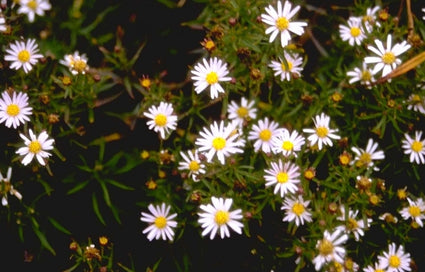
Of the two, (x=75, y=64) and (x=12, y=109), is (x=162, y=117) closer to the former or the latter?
(x=75, y=64)

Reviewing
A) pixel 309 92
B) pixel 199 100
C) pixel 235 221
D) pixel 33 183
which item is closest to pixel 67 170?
pixel 33 183

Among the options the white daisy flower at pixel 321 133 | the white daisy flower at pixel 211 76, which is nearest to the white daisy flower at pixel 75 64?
the white daisy flower at pixel 211 76

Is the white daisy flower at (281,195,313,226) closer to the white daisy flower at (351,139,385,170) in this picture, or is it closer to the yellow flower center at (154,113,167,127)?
the white daisy flower at (351,139,385,170)

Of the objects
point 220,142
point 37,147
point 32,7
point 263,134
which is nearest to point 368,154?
point 263,134

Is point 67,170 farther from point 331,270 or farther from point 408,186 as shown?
point 408,186

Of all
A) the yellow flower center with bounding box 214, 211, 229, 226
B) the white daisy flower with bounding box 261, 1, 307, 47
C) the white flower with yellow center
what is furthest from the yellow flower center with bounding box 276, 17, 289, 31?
the white flower with yellow center

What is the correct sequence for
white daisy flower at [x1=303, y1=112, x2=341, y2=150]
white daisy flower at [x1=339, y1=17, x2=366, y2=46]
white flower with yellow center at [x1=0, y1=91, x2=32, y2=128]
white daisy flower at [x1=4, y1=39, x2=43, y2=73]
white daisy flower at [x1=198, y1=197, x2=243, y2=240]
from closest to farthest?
white daisy flower at [x1=198, y1=197, x2=243, y2=240] → white flower with yellow center at [x1=0, y1=91, x2=32, y2=128] → white daisy flower at [x1=4, y1=39, x2=43, y2=73] → white daisy flower at [x1=303, y1=112, x2=341, y2=150] → white daisy flower at [x1=339, y1=17, x2=366, y2=46]

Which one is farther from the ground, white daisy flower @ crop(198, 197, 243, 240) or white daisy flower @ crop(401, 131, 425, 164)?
white daisy flower @ crop(401, 131, 425, 164)
